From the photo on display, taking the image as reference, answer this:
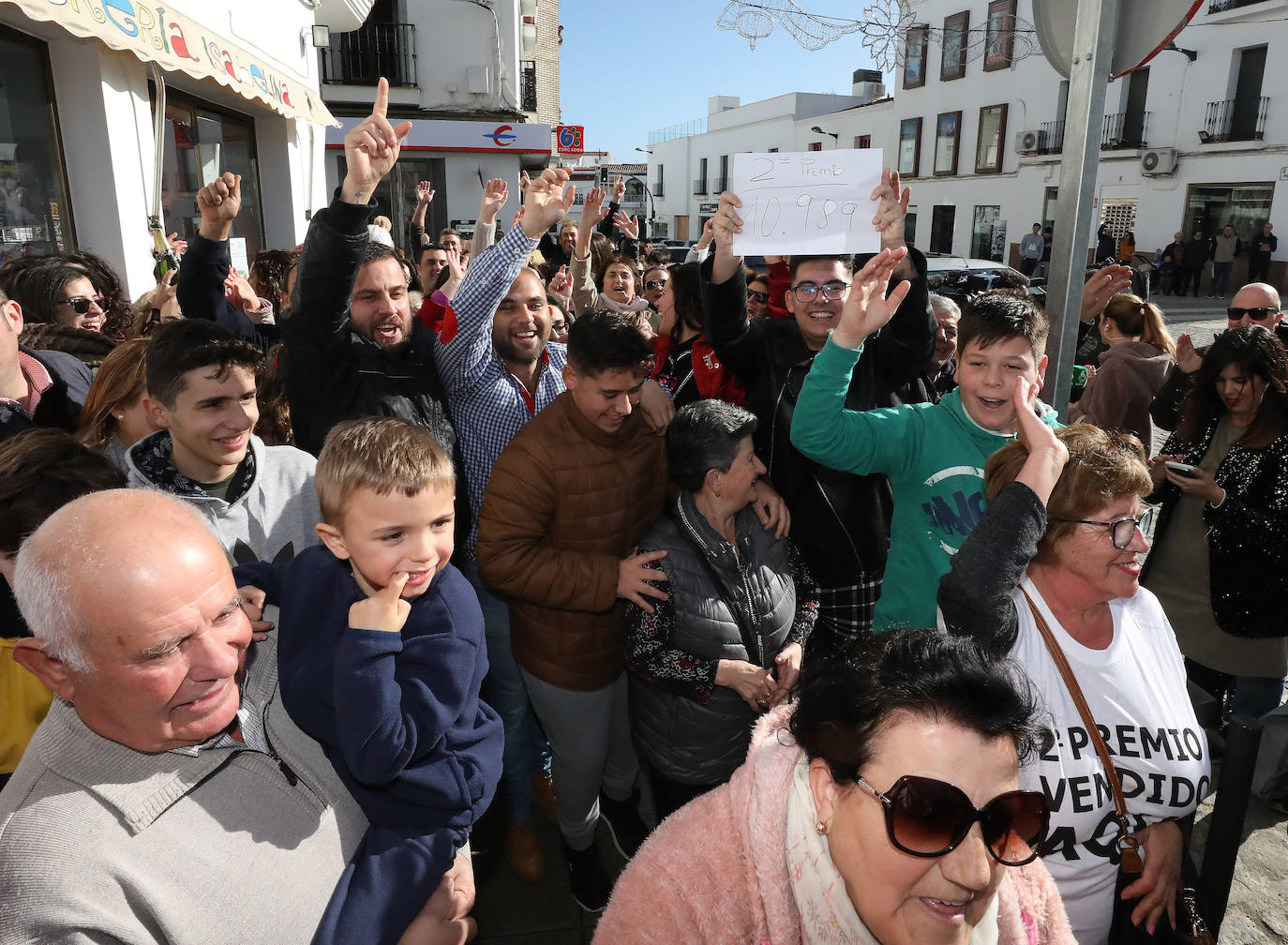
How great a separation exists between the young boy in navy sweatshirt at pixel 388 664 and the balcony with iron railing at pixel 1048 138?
31.0m

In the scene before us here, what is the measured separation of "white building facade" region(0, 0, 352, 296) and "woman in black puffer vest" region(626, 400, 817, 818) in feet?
12.8

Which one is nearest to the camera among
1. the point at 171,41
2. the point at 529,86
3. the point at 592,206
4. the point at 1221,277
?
the point at 592,206

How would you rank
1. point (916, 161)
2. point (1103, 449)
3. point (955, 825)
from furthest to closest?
1. point (916, 161)
2. point (1103, 449)
3. point (955, 825)

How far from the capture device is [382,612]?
4.86 feet

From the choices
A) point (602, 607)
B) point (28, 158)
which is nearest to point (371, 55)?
point (28, 158)

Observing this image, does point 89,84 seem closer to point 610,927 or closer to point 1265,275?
point 610,927

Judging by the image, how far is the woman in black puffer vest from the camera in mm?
2344

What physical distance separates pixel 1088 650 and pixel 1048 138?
31120 mm

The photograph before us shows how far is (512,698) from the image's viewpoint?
9.71 ft

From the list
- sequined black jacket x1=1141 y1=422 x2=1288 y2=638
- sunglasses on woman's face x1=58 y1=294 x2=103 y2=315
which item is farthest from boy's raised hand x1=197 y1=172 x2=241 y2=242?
sequined black jacket x1=1141 y1=422 x2=1288 y2=638

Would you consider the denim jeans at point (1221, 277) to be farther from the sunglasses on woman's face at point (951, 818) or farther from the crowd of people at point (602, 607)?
the sunglasses on woman's face at point (951, 818)

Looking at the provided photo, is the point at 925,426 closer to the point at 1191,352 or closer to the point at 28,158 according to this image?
the point at 1191,352

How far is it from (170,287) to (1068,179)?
4311 millimetres

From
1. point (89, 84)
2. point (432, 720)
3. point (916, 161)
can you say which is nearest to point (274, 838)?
point (432, 720)
